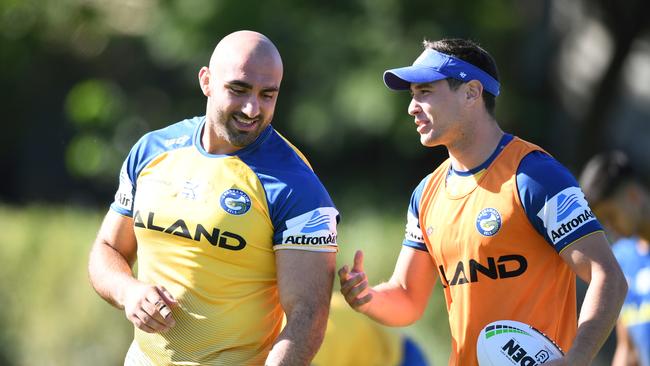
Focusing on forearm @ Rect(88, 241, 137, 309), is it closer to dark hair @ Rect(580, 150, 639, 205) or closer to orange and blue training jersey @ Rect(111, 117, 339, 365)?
orange and blue training jersey @ Rect(111, 117, 339, 365)

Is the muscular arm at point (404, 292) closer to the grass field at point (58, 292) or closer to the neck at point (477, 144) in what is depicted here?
the neck at point (477, 144)

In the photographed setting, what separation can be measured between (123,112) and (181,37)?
2.34 metres

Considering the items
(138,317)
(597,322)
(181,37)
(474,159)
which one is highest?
(181,37)

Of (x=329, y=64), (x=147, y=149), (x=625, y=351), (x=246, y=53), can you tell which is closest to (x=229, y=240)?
(x=147, y=149)

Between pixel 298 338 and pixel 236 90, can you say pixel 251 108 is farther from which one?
pixel 298 338

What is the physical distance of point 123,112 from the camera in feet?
55.0

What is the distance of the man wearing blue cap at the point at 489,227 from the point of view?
4750 mm

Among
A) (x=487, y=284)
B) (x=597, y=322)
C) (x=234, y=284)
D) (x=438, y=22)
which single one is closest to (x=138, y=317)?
(x=234, y=284)

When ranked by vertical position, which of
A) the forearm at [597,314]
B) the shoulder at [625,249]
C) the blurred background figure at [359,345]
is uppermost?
the shoulder at [625,249]

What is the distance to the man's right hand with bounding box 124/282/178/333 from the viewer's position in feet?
16.0

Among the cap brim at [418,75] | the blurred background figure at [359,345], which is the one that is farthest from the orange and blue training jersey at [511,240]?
the blurred background figure at [359,345]

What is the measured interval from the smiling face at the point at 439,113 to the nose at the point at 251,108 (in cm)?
69

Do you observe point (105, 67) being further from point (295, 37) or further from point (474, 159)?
point (474, 159)

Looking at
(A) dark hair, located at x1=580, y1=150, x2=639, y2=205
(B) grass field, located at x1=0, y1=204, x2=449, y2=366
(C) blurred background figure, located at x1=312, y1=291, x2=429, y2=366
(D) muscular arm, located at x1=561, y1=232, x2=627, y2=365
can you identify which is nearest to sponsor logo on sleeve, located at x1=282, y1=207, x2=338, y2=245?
(D) muscular arm, located at x1=561, y1=232, x2=627, y2=365
